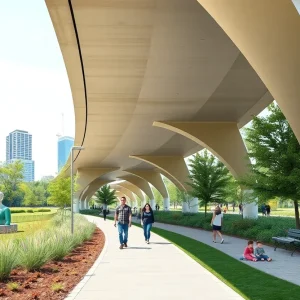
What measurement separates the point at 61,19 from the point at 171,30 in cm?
316

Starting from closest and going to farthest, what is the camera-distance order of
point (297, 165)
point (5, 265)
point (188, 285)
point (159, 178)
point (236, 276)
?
1. point (188, 285)
2. point (5, 265)
3. point (236, 276)
4. point (297, 165)
5. point (159, 178)

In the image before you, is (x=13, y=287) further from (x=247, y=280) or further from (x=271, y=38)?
(x=271, y=38)

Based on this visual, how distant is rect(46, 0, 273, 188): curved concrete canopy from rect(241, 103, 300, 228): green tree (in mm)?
2377

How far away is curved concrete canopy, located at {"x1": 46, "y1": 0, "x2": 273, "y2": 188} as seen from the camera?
1175 centimetres

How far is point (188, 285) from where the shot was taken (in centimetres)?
814

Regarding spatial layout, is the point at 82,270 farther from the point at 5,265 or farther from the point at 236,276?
the point at 236,276

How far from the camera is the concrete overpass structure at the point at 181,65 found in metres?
8.48

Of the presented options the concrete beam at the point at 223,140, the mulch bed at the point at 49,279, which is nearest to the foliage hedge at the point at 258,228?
the concrete beam at the point at 223,140

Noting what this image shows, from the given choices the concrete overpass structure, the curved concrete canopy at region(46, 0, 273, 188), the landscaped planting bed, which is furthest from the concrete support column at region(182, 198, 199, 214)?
the landscaped planting bed

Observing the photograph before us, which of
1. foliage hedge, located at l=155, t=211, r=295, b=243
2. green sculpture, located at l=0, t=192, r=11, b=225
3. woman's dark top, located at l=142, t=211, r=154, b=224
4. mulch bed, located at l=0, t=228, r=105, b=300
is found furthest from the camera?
green sculpture, located at l=0, t=192, r=11, b=225

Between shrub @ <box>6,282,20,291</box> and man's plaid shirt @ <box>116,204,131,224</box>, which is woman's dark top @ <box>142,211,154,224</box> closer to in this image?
man's plaid shirt @ <box>116,204,131,224</box>

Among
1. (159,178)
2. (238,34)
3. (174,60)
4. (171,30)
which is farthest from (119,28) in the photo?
(159,178)

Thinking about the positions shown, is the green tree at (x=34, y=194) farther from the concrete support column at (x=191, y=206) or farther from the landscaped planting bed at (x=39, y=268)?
the landscaped planting bed at (x=39, y=268)

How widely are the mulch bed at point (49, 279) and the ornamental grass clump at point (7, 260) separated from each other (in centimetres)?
15
